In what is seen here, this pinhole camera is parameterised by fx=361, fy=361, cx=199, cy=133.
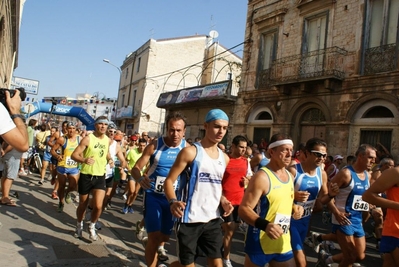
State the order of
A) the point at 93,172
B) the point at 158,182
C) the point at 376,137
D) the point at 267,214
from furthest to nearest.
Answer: the point at 376,137 → the point at 93,172 → the point at 158,182 → the point at 267,214

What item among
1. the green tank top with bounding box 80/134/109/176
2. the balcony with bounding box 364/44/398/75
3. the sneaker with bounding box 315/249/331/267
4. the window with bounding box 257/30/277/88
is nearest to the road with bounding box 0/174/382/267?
the sneaker with bounding box 315/249/331/267

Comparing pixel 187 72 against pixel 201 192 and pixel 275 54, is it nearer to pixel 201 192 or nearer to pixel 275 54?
pixel 275 54

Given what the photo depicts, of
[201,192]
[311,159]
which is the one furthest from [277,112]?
[201,192]

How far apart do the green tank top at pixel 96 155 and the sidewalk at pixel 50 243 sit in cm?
104

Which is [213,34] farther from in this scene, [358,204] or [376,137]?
[358,204]

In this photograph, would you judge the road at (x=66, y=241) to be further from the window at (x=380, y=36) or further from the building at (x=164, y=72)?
the building at (x=164, y=72)

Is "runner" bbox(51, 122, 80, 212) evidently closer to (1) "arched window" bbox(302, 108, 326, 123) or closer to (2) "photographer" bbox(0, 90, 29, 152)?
(2) "photographer" bbox(0, 90, 29, 152)

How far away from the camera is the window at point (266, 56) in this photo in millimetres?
18250

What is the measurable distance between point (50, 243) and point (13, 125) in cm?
295

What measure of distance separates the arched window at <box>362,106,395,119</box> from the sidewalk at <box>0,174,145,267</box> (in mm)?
10728

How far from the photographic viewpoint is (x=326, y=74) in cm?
1452

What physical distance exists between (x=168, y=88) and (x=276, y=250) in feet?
106

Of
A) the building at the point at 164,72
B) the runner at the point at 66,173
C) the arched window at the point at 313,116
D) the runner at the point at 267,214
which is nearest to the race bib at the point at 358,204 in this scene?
the runner at the point at 267,214

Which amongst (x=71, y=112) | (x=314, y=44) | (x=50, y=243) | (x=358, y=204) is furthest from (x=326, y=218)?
(x=71, y=112)
